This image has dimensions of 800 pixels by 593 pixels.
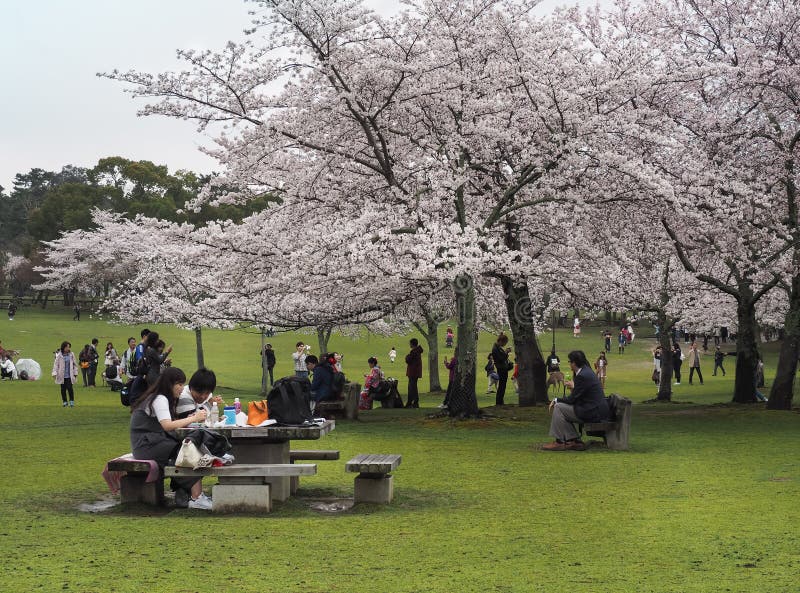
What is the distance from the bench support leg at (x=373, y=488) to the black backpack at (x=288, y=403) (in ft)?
2.78

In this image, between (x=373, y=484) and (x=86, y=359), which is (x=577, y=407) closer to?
(x=373, y=484)

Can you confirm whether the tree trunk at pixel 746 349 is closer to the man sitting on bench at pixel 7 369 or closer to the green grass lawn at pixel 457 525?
the green grass lawn at pixel 457 525

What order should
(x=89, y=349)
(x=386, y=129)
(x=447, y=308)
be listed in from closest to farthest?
1. (x=386, y=129)
2. (x=447, y=308)
3. (x=89, y=349)

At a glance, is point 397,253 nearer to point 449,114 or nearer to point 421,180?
point 421,180

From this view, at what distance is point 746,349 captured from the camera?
81.3 feet

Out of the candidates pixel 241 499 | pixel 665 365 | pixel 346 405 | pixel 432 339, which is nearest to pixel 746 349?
pixel 665 365

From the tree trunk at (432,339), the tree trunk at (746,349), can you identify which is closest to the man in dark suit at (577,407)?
the tree trunk at (746,349)

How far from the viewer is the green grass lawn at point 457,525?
22.3 ft

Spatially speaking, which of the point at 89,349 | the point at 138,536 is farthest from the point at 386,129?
the point at 89,349

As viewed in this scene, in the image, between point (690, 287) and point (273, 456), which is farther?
point (690, 287)

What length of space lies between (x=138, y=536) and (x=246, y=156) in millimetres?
13674

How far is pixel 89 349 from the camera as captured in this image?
120 feet

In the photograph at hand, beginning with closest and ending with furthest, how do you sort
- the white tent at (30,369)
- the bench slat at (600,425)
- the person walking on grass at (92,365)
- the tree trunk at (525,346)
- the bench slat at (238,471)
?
the bench slat at (238,471) < the bench slat at (600,425) < the tree trunk at (525,346) < the person walking on grass at (92,365) < the white tent at (30,369)

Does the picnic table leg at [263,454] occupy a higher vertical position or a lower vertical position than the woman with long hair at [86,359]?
lower
